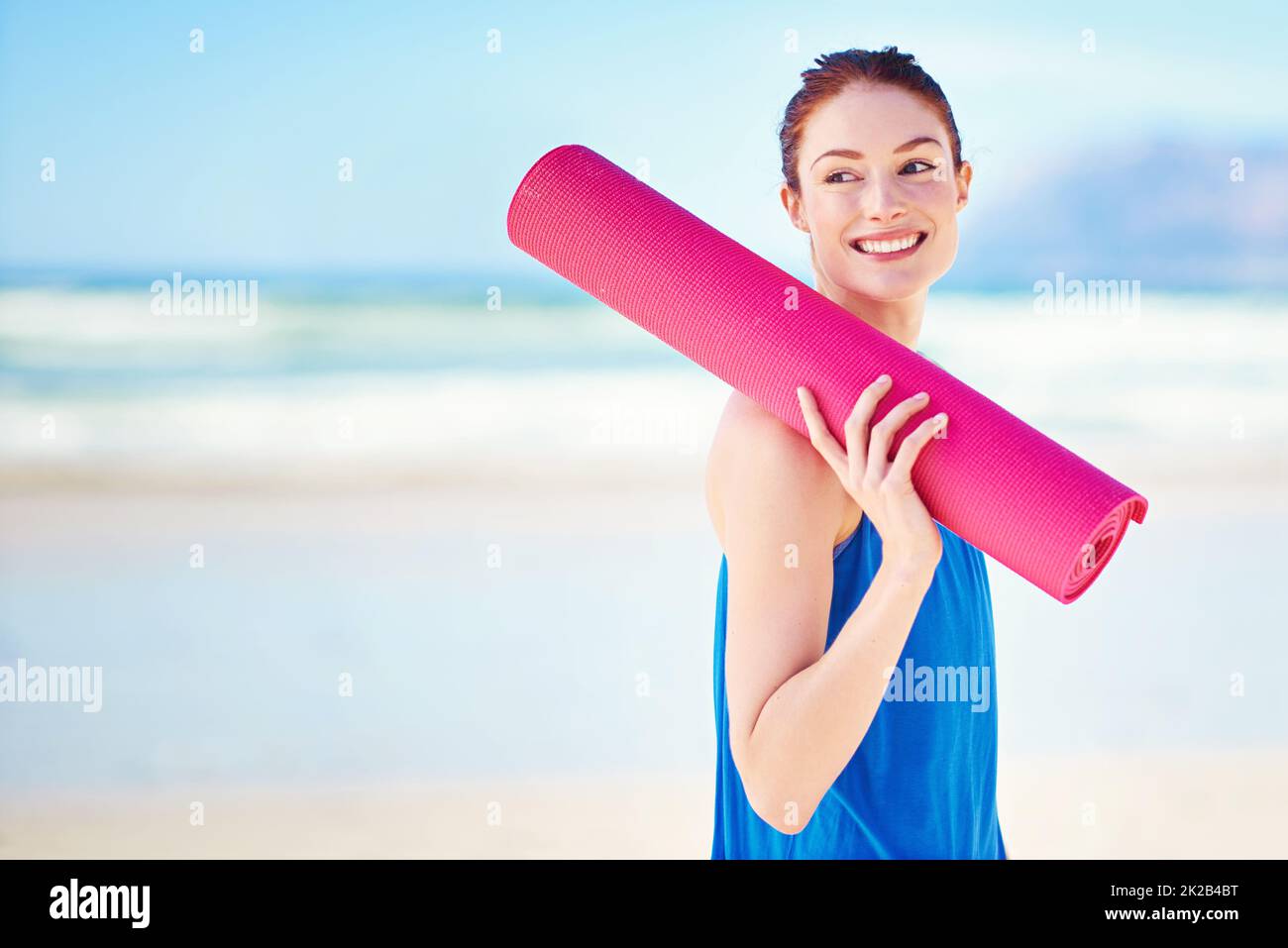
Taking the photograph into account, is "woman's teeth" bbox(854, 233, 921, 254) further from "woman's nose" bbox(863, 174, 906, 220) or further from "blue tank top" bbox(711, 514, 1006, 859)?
"blue tank top" bbox(711, 514, 1006, 859)

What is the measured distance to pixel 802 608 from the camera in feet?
3.87

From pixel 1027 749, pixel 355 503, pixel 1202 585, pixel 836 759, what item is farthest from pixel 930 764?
pixel 355 503

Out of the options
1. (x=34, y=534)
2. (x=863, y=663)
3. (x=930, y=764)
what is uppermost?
(x=34, y=534)

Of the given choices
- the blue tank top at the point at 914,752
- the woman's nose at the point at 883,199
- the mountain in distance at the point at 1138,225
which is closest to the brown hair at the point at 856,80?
the woman's nose at the point at 883,199

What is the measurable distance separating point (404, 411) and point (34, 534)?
Result: 178cm

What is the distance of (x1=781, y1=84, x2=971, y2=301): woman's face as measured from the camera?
1.38 metres

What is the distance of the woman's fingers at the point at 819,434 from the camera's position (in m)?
1.16

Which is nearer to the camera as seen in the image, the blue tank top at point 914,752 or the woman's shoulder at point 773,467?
the woman's shoulder at point 773,467

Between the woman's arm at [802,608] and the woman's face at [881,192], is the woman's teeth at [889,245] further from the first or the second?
the woman's arm at [802,608]

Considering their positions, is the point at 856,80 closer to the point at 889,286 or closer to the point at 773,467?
the point at 889,286

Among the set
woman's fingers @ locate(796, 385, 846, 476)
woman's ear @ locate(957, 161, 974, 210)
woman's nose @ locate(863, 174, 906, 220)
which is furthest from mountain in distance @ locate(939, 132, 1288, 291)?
woman's fingers @ locate(796, 385, 846, 476)

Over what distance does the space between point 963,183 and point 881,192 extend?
234mm

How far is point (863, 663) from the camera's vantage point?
3.68 ft

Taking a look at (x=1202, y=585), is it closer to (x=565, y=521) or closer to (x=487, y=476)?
(x=565, y=521)
